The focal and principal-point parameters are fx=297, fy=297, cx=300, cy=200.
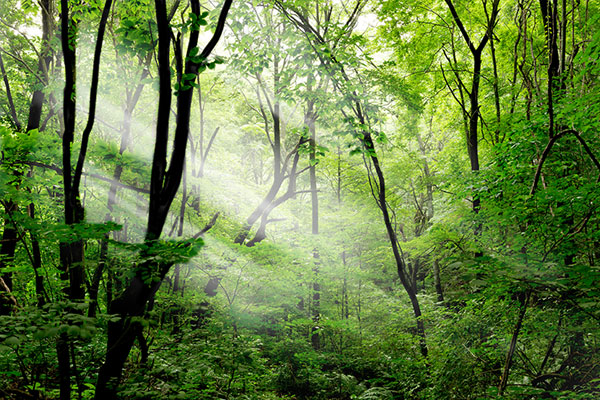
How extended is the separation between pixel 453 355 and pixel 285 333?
13.5 feet

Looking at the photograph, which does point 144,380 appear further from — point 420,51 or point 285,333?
point 420,51

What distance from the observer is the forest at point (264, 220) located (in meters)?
1.99

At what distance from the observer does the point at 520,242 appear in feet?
10.3

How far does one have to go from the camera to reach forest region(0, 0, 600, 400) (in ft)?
6.53

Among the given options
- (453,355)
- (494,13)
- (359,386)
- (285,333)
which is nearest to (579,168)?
(453,355)

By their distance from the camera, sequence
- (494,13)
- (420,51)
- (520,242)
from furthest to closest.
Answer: (420,51), (494,13), (520,242)

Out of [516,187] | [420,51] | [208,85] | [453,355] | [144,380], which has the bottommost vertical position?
[144,380]

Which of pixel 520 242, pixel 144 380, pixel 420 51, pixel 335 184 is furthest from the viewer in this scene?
pixel 335 184

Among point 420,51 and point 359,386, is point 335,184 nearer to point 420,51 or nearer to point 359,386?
point 420,51

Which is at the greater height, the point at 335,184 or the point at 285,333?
the point at 335,184

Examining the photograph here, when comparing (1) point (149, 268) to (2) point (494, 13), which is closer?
(1) point (149, 268)

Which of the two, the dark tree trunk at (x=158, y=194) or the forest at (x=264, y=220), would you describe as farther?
the forest at (x=264, y=220)

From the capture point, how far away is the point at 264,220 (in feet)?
27.1

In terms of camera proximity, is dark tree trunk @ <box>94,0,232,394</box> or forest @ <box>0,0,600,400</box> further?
forest @ <box>0,0,600,400</box>
